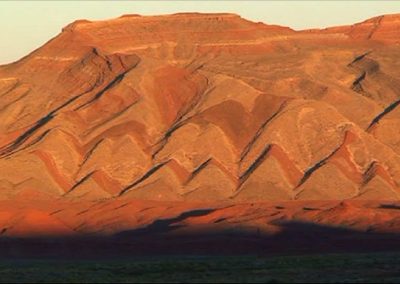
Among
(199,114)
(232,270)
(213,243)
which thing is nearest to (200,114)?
(199,114)

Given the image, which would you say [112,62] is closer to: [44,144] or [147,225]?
[44,144]

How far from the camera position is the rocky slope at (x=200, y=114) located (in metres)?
114

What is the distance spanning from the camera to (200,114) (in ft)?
410

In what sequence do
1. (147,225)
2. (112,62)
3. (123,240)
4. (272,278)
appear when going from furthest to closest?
(112,62)
(147,225)
(123,240)
(272,278)

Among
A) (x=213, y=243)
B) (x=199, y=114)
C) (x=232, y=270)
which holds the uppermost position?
(x=232, y=270)

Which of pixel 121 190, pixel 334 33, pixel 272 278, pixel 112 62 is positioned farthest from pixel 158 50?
pixel 272 278

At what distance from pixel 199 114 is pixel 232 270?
6275 cm

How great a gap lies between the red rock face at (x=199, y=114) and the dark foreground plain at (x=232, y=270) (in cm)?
2481

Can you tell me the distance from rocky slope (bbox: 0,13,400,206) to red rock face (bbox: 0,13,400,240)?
18 centimetres

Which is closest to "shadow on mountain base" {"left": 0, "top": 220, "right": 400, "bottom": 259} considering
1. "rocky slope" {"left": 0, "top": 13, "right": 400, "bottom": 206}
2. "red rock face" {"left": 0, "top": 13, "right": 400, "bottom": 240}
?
"red rock face" {"left": 0, "top": 13, "right": 400, "bottom": 240}

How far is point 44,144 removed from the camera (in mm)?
120000

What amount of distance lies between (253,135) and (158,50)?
30.1 meters

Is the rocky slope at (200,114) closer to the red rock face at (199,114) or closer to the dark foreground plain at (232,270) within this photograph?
the red rock face at (199,114)

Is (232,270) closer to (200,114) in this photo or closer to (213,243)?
(213,243)
